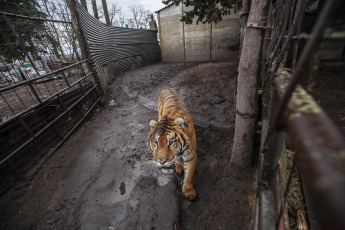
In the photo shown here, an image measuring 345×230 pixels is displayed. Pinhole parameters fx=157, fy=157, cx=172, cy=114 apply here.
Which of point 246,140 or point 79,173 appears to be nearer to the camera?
point 246,140

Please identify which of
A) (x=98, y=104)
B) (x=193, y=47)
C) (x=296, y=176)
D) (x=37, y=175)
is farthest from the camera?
(x=193, y=47)

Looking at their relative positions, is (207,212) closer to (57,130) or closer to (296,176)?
(296,176)

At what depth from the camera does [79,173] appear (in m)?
3.28

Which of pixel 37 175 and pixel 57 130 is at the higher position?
pixel 57 130

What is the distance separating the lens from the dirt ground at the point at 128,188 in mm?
2248

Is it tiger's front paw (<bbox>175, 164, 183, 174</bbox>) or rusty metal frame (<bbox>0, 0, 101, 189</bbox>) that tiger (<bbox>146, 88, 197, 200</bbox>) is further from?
rusty metal frame (<bbox>0, 0, 101, 189</bbox>)

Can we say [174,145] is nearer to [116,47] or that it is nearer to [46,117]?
[46,117]

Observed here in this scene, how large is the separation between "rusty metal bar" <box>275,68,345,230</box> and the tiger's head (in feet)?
6.48

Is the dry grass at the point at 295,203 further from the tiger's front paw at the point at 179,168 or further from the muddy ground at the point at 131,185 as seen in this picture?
the tiger's front paw at the point at 179,168

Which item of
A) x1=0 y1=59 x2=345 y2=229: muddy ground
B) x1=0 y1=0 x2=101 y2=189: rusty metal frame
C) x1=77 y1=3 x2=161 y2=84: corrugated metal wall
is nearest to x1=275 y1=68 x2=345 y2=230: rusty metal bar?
x1=0 y1=59 x2=345 y2=229: muddy ground

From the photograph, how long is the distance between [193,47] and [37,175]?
1269 centimetres

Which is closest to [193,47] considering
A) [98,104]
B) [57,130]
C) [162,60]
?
[162,60]

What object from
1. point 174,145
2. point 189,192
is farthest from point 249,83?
point 189,192

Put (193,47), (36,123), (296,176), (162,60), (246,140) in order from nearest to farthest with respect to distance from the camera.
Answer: (296,176)
(246,140)
(36,123)
(193,47)
(162,60)
